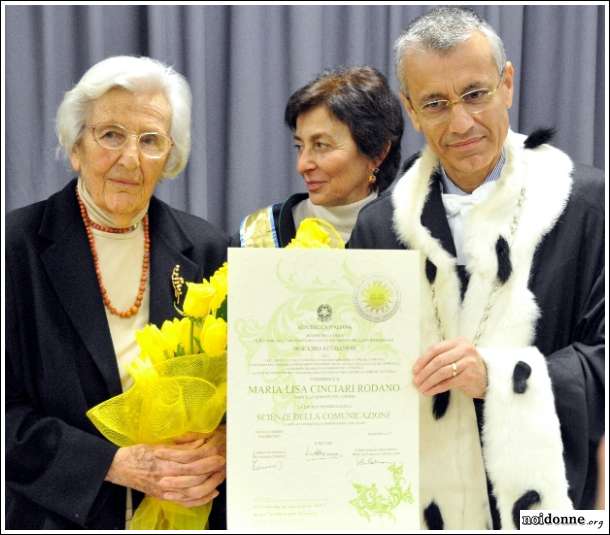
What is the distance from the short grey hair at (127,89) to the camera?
1.71 meters

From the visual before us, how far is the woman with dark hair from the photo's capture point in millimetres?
2221

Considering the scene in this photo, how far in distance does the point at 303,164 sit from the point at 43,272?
83 centimetres

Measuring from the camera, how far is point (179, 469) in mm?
1472

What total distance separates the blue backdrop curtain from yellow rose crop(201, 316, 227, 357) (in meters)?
1.20

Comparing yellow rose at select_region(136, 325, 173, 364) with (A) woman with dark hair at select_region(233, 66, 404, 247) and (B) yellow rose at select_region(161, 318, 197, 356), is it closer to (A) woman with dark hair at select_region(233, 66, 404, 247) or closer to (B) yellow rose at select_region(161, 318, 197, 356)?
(B) yellow rose at select_region(161, 318, 197, 356)

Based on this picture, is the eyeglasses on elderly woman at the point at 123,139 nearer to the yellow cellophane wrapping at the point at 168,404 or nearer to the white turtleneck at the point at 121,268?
the white turtleneck at the point at 121,268

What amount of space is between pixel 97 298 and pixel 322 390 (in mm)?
607

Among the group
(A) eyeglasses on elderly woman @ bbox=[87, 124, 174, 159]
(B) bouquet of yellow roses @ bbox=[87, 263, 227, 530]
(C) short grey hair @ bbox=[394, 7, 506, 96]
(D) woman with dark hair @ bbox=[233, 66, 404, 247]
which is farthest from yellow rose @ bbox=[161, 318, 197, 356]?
(D) woman with dark hair @ bbox=[233, 66, 404, 247]

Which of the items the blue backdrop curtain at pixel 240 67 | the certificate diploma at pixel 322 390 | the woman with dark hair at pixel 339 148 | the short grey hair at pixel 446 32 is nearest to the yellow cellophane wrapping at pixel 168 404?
the certificate diploma at pixel 322 390

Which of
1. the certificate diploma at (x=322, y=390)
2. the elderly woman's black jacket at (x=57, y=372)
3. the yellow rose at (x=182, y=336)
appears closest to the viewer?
the certificate diploma at (x=322, y=390)

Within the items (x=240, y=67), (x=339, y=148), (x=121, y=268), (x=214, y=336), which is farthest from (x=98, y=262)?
(x=240, y=67)

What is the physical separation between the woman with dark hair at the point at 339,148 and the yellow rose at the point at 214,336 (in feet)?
2.77

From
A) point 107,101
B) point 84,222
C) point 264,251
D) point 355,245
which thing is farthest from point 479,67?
point 84,222

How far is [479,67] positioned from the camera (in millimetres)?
1509
